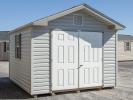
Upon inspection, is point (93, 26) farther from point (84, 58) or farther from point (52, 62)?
point (52, 62)

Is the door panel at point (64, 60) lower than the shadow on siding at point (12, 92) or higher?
higher

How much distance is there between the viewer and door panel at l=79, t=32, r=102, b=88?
12047 millimetres

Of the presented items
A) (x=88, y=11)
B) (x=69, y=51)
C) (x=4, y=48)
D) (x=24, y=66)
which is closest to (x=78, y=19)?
(x=88, y=11)

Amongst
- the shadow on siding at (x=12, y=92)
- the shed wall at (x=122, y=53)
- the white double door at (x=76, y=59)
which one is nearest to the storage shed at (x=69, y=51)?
the white double door at (x=76, y=59)

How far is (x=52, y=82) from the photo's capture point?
1139 cm

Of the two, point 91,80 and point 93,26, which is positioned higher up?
point 93,26

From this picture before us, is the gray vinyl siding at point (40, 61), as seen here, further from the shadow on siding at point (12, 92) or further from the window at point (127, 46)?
the window at point (127, 46)

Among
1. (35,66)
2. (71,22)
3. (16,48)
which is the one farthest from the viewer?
(16,48)

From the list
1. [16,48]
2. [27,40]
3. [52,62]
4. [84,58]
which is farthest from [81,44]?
[16,48]

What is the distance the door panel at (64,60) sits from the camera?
37.6 ft

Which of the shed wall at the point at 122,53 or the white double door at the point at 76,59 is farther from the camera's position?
the shed wall at the point at 122,53

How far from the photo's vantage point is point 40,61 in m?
11.2

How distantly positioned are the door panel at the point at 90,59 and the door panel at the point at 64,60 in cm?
29

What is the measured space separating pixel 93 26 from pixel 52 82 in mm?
3064
